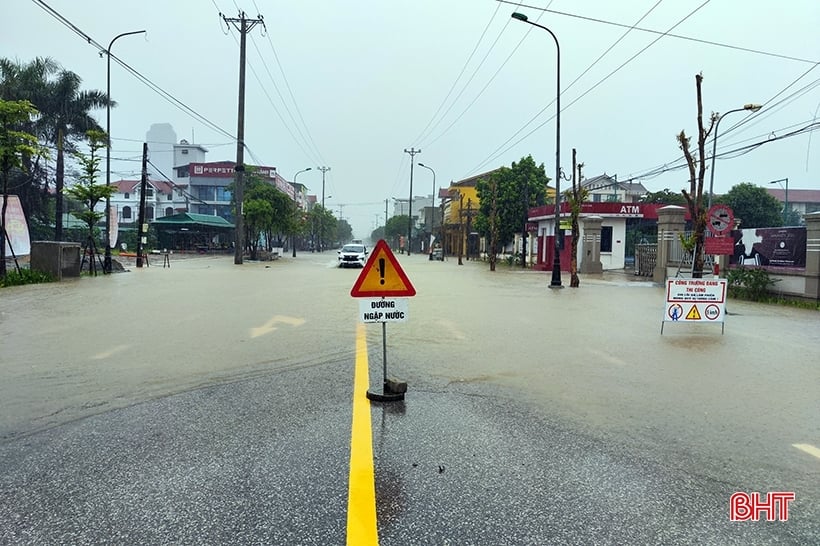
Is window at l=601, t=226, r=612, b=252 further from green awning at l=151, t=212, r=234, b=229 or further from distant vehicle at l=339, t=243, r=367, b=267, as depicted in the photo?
green awning at l=151, t=212, r=234, b=229

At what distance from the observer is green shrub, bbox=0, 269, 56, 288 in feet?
59.8

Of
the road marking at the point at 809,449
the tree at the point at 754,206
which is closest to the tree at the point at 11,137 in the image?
the road marking at the point at 809,449

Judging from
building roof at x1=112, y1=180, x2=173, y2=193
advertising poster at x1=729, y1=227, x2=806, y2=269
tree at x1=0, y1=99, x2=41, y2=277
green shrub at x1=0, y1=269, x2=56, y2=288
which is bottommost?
green shrub at x1=0, y1=269, x2=56, y2=288

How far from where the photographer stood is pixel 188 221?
53.3 metres

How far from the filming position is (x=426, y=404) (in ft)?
18.9

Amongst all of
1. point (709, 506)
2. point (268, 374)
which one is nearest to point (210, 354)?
point (268, 374)

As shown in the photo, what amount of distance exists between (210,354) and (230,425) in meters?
3.30

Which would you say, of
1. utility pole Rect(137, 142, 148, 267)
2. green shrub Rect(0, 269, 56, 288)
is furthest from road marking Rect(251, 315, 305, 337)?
utility pole Rect(137, 142, 148, 267)

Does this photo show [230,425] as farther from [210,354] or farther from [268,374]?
[210,354]

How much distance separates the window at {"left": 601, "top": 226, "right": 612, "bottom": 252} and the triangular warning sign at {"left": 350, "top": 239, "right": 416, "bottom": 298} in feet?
112

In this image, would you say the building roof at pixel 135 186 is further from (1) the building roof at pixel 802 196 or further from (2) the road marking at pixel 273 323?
(1) the building roof at pixel 802 196

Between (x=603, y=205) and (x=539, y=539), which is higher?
(x=603, y=205)

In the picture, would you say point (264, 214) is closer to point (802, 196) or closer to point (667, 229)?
point (667, 229)

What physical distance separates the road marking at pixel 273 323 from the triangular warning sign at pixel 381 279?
4342 mm
